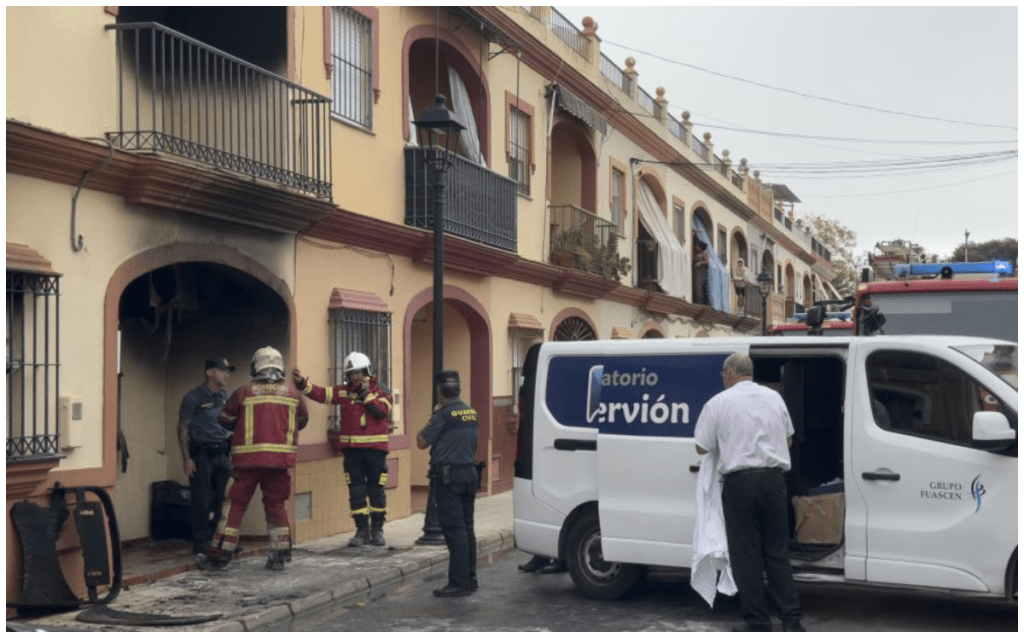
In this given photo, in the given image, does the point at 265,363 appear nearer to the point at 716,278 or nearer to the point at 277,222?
the point at 277,222

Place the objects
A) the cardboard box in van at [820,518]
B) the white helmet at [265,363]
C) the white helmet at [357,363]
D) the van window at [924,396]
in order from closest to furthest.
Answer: the van window at [924,396]
the cardboard box in van at [820,518]
the white helmet at [265,363]
the white helmet at [357,363]

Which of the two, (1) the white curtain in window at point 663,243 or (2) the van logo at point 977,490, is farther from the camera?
(1) the white curtain in window at point 663,243

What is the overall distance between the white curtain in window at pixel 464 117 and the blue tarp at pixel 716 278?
16340 millimetres

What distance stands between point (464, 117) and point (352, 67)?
150 inches

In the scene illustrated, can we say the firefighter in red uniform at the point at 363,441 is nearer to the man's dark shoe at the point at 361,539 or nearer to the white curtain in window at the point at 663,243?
the man's dark shoe at the point at 361,539

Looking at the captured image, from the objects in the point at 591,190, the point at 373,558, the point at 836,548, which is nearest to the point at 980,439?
the point at 836,548

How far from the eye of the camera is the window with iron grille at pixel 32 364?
383 inches

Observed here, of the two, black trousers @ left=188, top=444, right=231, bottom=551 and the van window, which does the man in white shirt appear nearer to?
the van window

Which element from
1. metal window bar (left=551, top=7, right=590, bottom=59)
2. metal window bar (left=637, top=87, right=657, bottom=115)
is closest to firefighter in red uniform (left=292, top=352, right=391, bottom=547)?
metal window bar (left=551, top=7, right=590, bottom=59)

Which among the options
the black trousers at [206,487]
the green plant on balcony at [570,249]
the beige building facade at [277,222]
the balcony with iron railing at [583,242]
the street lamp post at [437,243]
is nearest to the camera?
the beige building facade at [277,222]

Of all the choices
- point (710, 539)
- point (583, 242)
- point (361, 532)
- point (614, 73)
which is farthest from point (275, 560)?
point (614, 73)

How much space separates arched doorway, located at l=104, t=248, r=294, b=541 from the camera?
13.2 m

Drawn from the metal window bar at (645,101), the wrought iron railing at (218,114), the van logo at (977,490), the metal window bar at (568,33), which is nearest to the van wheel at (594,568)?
the van logo at (977,490)

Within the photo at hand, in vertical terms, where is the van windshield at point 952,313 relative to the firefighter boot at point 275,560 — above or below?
above
